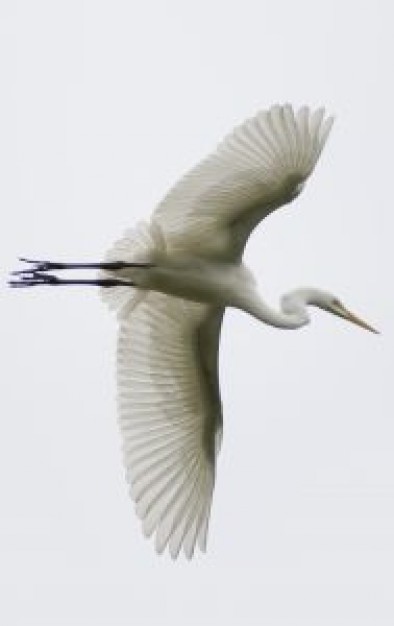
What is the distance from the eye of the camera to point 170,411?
1316 cm

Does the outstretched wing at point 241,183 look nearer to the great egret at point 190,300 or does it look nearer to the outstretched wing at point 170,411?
the great egret at point 190,300

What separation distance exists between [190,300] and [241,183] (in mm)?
1086

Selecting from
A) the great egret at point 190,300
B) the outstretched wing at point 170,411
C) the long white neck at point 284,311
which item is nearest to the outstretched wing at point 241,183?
the great egret at point 190,300

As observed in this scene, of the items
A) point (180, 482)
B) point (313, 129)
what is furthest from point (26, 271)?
point (313, 129)

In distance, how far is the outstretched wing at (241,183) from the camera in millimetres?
11500

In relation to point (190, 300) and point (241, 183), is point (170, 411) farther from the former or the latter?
point (241, 183)

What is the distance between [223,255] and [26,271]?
4.92 feet

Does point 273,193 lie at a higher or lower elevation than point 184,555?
higher

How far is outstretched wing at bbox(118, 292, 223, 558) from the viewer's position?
12.7 meters

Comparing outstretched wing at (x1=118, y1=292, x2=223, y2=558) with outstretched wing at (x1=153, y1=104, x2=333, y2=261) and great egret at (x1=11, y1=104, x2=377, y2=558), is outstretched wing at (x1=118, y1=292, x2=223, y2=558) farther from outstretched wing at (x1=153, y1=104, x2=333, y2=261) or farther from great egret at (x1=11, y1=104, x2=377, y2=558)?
outstretched wing at (x1=153, y1=104, x2=333, y2=261)

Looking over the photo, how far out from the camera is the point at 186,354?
43.4ft

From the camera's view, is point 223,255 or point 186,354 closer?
point 223,255

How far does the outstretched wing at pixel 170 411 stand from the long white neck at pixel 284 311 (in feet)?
2.23

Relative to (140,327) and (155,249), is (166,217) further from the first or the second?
(140,327)
